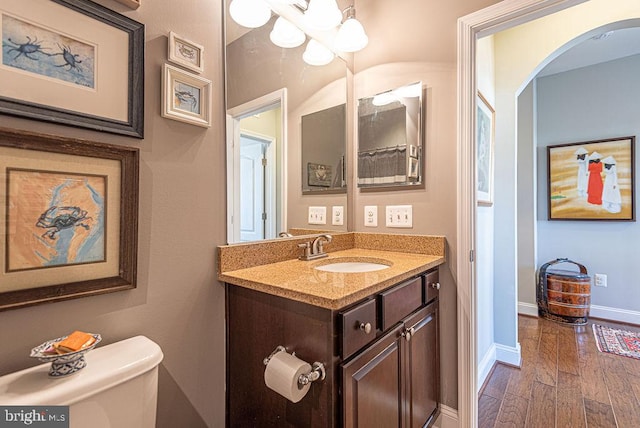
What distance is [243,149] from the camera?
126cm

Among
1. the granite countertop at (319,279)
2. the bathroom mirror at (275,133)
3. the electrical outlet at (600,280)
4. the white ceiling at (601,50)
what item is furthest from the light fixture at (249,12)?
the electrical outlet at (600,280)

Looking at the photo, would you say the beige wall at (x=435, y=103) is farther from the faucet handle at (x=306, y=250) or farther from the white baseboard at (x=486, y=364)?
the white baseboard at (x=486, y=364)

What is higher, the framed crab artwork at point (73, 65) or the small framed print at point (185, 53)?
the small framed print at point (185, 53)

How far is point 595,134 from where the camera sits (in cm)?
313

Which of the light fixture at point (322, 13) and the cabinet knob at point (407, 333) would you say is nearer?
the cabinet knob at point (407, 333)

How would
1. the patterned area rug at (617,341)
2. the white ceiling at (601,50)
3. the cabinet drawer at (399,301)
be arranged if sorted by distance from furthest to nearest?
the white ceiling at (601,50), the patterned area rug at (617,341), the cabinet drawer at (399,301)

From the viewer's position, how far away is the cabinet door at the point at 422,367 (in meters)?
1.23

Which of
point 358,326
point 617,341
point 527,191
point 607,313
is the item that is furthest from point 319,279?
point 607,313

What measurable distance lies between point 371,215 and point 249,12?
120 centimetres

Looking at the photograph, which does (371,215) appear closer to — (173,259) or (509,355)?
(173,259)

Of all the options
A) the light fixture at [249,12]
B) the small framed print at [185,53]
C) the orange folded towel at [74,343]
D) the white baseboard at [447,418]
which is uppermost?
the light fixture at [249,12]

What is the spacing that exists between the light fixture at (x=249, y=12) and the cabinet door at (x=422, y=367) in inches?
56.3

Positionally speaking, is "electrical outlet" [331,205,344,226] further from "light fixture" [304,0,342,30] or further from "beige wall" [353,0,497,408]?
"light fixture" [304,0,342,30]

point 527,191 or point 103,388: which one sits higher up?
point 527,191
